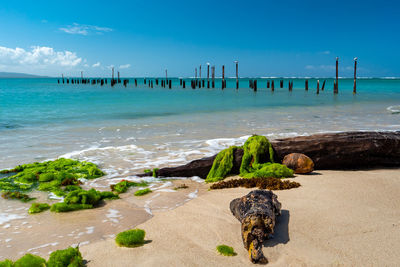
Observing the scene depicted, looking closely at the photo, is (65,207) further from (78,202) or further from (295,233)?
(295,233)

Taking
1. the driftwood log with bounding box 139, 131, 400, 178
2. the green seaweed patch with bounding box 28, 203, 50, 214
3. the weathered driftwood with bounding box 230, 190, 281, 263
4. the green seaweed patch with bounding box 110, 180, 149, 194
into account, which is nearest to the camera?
the weathered driftwood with bounding box 230, 190, 281, 263

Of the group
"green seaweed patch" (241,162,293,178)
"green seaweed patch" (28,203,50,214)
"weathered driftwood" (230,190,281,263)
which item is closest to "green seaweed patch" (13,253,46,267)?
"green seaweed patch" (28,203,50,214)

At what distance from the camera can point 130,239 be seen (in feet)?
11.8

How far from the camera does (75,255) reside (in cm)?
320

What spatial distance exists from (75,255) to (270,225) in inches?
86.2

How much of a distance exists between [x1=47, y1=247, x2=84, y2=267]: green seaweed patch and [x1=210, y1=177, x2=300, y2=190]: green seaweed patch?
309cm

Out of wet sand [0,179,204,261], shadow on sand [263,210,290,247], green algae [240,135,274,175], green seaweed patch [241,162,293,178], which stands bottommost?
wet sand [0,179,204,261]

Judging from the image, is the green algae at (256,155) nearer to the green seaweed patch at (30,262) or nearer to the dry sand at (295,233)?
the dry sand at (295,233)

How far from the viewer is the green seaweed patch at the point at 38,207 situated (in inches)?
188

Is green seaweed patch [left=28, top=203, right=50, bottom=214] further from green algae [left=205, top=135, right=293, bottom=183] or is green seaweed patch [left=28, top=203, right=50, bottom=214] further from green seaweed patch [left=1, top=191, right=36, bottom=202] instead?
green algae [left=205, top=135, right=293, bottom=183]

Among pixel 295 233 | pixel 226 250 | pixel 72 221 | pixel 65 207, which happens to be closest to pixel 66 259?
pixel 72 221

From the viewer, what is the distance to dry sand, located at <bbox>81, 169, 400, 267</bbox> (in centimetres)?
320

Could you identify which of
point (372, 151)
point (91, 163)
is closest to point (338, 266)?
point (372, 151)

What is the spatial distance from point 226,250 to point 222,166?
3399mm
